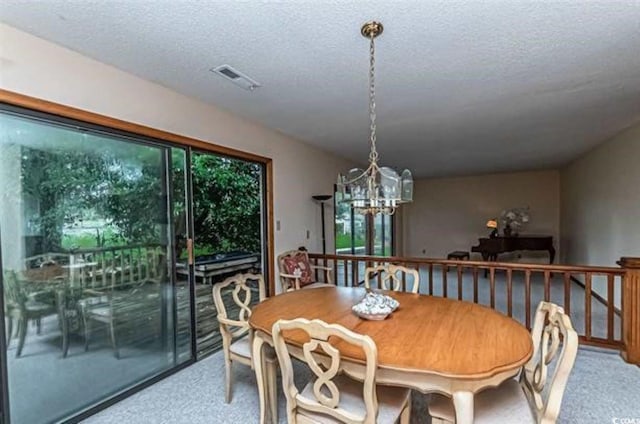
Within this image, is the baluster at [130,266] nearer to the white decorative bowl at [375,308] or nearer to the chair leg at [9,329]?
the chair leg at [9,329]

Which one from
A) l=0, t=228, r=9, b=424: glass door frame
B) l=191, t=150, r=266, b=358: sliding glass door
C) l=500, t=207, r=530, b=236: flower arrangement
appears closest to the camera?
l=0, t=228, r=9, b=424: glass door frame

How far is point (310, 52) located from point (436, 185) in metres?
7.63

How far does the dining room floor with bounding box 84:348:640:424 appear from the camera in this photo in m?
2.22

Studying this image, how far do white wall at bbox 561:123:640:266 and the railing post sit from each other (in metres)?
1.47

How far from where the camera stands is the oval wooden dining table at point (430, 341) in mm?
1368

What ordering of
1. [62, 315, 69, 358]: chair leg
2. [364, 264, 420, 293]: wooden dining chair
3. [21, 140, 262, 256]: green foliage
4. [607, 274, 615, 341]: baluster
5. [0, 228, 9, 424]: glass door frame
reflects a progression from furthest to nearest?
[607, 274, 615, 341]: baluster → [364, 264, 420, 293]: wooden dining chair → [62, 315, 69, 358]: chair leg → [21, 140, 262, 256]: green foliage → [0, 228, 9, 424]: glass door frame

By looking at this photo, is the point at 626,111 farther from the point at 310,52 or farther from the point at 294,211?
the point at 294,211

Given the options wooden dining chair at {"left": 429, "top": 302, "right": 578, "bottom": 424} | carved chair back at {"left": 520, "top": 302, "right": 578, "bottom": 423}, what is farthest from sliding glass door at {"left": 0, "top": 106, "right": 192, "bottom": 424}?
carved chair back at {"left": 520, "top": 302, "right": 578, "bottom": 423}

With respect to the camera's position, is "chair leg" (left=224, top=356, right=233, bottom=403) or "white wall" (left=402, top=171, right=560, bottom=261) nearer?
"chair leg" (left=224, top=356, right=233, bottom=403)

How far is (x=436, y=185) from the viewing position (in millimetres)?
9109

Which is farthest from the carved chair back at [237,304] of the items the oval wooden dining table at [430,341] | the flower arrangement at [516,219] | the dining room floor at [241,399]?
the flower arrangement at [516,219]

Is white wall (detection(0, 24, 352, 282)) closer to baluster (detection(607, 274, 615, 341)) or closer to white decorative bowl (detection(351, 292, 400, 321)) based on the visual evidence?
white decorative bowl (detection(351, 292, 400, 321))

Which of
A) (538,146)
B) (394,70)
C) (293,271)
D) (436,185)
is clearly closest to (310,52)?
(394,70)

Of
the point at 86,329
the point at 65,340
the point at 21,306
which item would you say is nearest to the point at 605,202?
the point at 86,329
